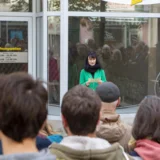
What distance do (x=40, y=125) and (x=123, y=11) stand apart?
8141 mm

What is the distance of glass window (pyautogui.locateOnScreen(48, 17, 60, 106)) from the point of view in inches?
379

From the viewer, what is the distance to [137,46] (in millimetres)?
10250

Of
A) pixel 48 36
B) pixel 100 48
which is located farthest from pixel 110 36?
pixel 48 36

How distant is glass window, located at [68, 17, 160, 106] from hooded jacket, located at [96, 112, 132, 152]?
254 inches

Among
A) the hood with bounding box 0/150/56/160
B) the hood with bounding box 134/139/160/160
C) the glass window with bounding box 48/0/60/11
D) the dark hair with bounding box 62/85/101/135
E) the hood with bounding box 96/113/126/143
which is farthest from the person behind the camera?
the glass window with bounding box 48/0/60/11

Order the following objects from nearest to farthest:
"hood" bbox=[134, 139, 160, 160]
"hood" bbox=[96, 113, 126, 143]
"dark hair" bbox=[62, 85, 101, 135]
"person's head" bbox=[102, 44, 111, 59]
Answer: "dark hair" bbox=[62, 85, 101, 135]
"hood" bbox=[134, 139, 160, 160]
"hood" bbox=[96, 113, 126, 143]
"person's head" bbox=[102, 44, 111, 59]

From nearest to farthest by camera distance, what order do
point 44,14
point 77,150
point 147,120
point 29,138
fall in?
point 29,138
point 77,150
point 147,120
point 44,14

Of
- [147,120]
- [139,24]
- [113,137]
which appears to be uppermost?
[139,24]

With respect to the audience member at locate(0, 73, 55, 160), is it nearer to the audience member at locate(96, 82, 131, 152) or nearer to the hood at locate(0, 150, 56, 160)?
the hood at locate(0, 150, 56, 160)

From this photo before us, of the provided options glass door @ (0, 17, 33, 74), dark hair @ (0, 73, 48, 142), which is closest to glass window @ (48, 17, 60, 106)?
glass door @ (0, 17, 33, 74)

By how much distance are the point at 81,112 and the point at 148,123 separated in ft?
1.67

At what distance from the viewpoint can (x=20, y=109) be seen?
1.99 metres

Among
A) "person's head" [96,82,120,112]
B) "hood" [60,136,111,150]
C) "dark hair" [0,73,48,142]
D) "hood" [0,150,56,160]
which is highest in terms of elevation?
"dark hair" [0,73,48,142]

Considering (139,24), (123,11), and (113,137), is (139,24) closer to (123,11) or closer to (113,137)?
(123,11)
